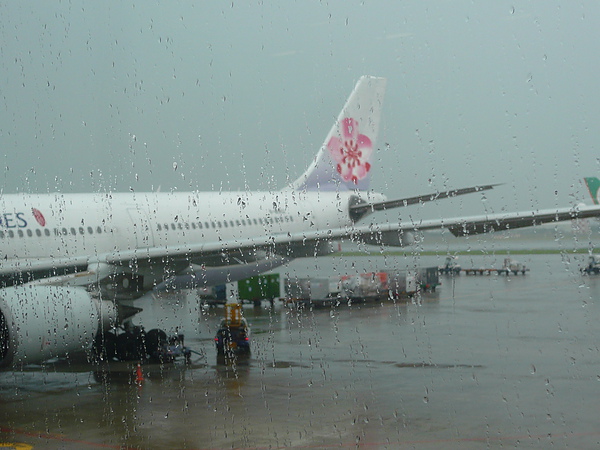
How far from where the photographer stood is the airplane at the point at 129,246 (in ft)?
46.3

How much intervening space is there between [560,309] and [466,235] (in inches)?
425

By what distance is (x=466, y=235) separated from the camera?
51.7ft

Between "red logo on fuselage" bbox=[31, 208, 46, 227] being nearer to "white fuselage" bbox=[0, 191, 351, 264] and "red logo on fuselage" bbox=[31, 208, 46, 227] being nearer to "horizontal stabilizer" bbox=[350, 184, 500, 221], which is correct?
"white fuselage" bbox=[0, 191, 351, 264]

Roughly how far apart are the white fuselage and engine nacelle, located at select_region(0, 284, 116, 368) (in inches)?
108

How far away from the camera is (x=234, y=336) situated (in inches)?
727

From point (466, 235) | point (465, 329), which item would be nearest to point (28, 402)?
point (466, 235)

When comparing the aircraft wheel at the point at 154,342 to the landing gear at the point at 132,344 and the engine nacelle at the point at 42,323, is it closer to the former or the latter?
the landing gear at the point at 132,344

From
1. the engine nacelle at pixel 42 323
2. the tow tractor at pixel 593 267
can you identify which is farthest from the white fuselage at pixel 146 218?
the tow tractor at pixel 593 267

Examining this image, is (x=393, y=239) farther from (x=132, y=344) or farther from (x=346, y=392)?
(x=132, y=344)

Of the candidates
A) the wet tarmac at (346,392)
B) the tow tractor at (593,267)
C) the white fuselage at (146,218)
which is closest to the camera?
the wet tarmac at (346,392)

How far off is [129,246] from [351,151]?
38.7 feet

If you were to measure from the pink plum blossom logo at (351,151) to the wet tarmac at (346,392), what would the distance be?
23.7ft

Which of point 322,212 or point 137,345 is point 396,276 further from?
point 137,345

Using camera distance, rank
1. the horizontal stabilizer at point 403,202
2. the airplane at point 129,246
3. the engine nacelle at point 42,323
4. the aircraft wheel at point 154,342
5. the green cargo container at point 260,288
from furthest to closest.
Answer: the green cargo container at point 260,288 → the horizontal stabilizer at point 403,202 → the aircraft wheel at point 154,342 → the airplane at point 129,246 → the engine nacelle at point 42,323
